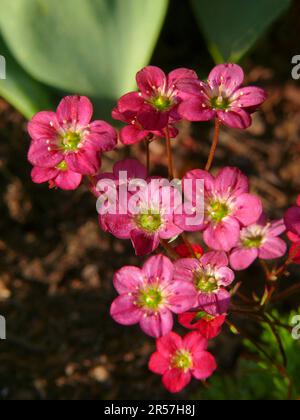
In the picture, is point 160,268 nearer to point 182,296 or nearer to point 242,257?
point 182,296

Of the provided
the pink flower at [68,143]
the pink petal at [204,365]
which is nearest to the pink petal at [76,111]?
the pink flower at [68,143]

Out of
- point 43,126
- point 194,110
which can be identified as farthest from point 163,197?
point 43,126

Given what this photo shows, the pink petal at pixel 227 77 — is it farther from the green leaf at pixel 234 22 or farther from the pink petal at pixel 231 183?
the green leaf at pixel 234 22

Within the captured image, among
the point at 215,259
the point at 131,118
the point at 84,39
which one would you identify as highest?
the point at 84,39

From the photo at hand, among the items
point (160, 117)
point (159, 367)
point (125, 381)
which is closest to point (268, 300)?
point (159, 367)

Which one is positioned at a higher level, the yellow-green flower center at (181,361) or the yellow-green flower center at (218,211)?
the yellow-green flower center at (218,211)
